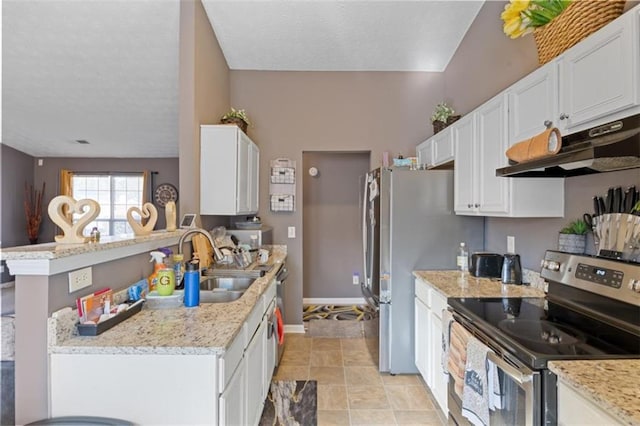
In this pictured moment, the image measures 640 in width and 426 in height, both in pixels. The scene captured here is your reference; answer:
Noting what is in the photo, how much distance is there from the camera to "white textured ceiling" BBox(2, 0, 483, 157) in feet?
9.42

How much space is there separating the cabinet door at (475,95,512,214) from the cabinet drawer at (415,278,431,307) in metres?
0.69

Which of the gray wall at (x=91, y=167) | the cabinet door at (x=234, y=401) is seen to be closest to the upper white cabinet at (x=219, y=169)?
the cabinet door at (x=234, y=401)

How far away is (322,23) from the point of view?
307 centimetres

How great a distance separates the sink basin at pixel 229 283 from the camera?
2.35 meters

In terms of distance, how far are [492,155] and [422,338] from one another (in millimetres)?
1425

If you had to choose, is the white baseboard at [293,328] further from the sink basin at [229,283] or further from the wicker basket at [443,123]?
the wicker basket at [443,123]

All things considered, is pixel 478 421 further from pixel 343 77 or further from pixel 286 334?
pixel 343 77

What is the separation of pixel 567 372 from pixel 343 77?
3525 mm

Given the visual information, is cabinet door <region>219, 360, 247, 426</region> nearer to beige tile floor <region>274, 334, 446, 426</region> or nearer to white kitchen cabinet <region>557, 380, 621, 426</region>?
beige tile floor <region>274, 334, 446, 426</region>

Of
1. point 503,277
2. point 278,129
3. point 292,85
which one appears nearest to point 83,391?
point 503,277

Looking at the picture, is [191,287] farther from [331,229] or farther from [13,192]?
[13,192]

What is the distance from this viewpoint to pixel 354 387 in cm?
260

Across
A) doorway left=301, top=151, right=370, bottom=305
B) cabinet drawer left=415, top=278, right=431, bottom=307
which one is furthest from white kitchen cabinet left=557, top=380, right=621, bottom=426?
doorway left=301, top=151, right=370, bottom=305

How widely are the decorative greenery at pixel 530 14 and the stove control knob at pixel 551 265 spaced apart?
121 centimetres
